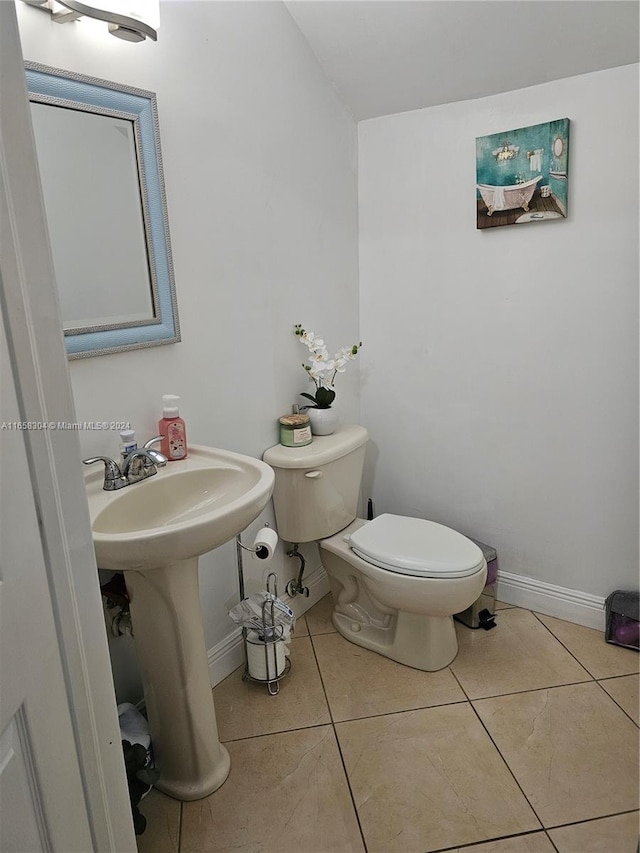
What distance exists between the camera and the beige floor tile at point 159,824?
4.75 feet

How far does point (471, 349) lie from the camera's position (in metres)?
2.22

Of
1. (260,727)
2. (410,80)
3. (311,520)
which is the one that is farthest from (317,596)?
(410,80)

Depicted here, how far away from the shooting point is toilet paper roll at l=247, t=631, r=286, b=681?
1895 mm

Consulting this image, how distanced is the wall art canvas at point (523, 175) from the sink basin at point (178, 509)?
47.9 inches

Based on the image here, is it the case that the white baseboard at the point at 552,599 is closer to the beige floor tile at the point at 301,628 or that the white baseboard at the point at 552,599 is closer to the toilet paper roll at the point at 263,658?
the beige floor tile at the point at 301,628

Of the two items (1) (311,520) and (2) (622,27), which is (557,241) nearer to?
(2) (622,27)

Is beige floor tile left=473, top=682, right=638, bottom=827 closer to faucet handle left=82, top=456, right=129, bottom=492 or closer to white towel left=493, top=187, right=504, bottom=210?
faucet handle left=82, top=456, right=129, bottom=492

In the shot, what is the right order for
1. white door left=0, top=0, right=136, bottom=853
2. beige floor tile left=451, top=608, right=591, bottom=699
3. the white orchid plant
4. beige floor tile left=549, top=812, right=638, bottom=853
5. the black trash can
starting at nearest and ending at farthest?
1. white door left=0, top=0, right=136, bottom=853
2. beige floor tile left=549, top=812, right=638, bottom=853
3. beige floor tile left=451, top=608, right=591, bottom=699
4. the white orchid plant
5. the black trash can

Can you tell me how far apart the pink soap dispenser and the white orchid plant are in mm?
615

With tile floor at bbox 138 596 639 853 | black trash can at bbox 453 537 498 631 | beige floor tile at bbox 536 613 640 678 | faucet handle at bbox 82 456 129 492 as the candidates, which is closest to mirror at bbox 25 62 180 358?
faucet handle at bbox 82 456 129 492

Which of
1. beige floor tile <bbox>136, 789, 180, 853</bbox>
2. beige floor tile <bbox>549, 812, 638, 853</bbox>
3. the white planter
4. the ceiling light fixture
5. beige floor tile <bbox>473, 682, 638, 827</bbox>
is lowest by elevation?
beige floor tile <bbox>549, 812, 638, 853</bbox>

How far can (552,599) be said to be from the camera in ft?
7.41

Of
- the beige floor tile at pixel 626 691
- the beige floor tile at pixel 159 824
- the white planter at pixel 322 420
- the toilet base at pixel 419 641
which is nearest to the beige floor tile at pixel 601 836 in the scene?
the beige floor tile at pixel 626 691

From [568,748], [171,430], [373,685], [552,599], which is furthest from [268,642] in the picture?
[552,599]
